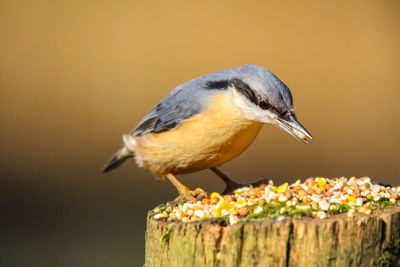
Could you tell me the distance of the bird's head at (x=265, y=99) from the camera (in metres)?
3.29

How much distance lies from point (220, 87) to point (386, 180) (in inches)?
148

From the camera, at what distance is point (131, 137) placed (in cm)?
439

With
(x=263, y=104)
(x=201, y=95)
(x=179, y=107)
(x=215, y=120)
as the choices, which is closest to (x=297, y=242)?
(x=263, y=104)

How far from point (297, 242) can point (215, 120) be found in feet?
4.94

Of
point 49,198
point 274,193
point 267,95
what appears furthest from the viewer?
point 49,198

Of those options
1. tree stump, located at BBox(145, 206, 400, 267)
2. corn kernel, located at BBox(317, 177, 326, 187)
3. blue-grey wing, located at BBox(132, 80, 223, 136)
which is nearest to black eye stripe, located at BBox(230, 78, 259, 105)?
blue-grey wing, located at BBox(132, 80, 223, 136)

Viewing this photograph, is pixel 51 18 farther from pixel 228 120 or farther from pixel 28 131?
pixel 228 120

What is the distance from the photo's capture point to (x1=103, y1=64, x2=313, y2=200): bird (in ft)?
11.0

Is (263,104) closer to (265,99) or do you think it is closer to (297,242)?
(265,99)

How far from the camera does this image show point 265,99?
3350mm

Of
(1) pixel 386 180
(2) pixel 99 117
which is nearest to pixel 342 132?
(1) pixel 386 180

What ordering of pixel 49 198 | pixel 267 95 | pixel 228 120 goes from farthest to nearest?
pixel 49 198, pixel 228 120, pixel 267 95

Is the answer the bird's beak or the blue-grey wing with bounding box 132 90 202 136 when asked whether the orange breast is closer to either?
the blue-grey wing with bounding box 132 90 202 136

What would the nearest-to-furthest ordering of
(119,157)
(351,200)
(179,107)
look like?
(351,200), (179,107), (119,157)
